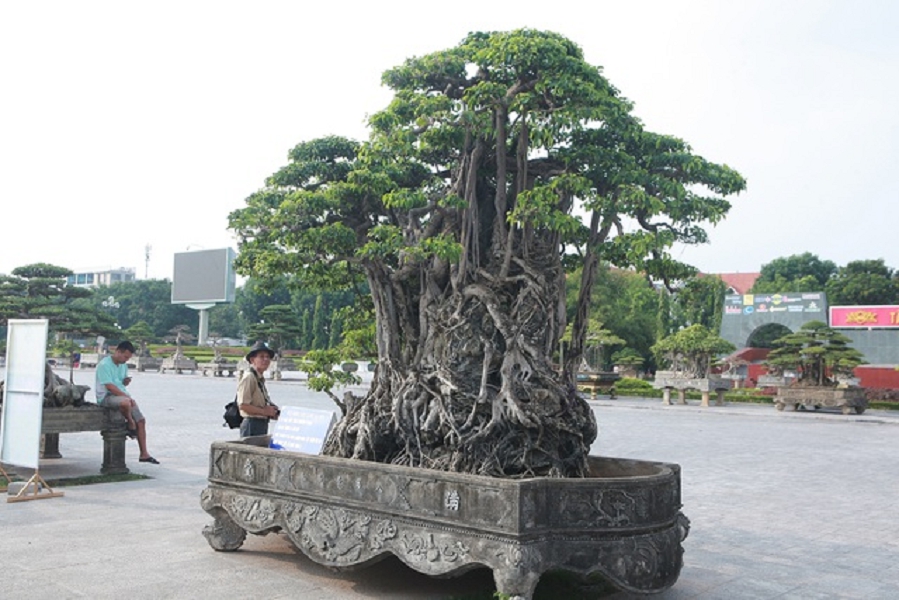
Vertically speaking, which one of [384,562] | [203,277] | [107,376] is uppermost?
[203,277]

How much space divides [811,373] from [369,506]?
2379 cm

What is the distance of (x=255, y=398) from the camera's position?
280 inches

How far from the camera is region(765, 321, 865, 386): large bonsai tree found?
77.5 feet

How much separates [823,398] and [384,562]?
2080 cm

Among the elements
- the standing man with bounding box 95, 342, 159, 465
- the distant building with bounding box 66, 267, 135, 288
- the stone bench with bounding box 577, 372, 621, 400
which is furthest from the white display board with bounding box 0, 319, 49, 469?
the distant building with bounding box 66, 267, 135, 288

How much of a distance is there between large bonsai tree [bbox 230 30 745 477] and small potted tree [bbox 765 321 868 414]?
63.9 ft

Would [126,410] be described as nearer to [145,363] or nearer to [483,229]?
[483,229]

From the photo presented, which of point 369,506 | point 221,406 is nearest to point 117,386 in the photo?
point 369,506

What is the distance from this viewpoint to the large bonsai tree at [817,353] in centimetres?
2361

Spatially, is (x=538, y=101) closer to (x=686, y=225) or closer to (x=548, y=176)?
(x=548, y=176)

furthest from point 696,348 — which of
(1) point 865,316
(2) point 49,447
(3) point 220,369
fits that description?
(2) point 49,447

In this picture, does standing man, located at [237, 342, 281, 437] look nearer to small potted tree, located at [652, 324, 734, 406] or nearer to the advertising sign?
small potted tree, located at [652, 324, 734, 406]

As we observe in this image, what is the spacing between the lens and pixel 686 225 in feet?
18.6

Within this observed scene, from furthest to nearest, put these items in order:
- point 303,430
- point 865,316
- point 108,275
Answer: point 108,275 → point 865,316 → point 303,430
